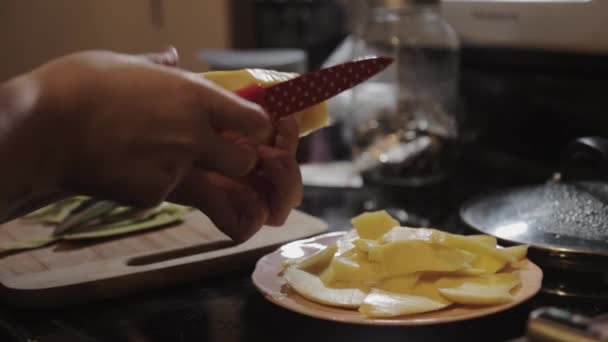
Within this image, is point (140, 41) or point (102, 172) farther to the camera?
point (140, 41)

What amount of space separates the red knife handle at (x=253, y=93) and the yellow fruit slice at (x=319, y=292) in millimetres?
172

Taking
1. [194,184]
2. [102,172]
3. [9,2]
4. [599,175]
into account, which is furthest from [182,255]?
[9,2]

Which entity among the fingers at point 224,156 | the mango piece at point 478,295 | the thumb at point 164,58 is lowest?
the mango piece at point 478,295

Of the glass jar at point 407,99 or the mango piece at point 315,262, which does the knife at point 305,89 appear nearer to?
the mango piece at point 315,262

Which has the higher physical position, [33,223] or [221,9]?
[221,9]

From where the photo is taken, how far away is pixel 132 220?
1.01m

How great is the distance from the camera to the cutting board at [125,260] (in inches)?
31.0

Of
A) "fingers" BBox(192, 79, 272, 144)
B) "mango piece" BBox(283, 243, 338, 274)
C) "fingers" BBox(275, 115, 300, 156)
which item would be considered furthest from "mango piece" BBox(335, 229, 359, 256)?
"fingers" BBox(192, 79, 272, 144)

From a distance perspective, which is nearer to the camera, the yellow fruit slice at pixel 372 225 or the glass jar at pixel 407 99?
the yellow fruit slice at pixel 372 225

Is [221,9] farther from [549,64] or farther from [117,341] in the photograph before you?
[117,341]

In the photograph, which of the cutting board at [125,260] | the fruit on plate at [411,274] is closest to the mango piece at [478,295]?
the fruit on plate at [411,274]

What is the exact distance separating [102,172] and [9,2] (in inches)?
59.0

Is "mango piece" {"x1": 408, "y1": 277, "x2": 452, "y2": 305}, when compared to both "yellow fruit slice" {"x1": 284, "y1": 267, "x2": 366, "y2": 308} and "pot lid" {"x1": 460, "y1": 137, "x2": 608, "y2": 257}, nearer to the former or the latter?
"yellow fruit slice" {"x1": 284, "y1": 267, "x2": 366, "y2": 308}

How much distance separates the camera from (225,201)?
2.36 ft
